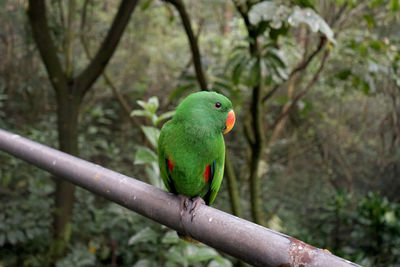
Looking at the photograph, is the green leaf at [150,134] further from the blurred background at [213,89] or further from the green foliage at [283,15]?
the green foliage at [283,15]

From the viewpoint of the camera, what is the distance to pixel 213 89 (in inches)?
101

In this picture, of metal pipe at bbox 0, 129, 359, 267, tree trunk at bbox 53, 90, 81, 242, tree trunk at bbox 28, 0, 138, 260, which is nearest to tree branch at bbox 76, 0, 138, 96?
tree trunk at bbox 28, 0, 138, 260

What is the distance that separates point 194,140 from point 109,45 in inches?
67.1

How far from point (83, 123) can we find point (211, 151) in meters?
3.71

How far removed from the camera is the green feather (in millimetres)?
1047

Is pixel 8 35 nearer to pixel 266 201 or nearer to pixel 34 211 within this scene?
pixel 34 211

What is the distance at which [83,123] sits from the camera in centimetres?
438

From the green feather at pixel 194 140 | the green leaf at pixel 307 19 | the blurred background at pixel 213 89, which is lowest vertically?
the blurred background at pixel 213 89

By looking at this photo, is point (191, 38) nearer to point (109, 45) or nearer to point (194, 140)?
point (109, 45)

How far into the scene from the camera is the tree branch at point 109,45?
7.73ft

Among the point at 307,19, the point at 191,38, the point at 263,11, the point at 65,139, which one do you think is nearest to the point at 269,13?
the point at 263,11

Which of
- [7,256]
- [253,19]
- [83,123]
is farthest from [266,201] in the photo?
[253,19]

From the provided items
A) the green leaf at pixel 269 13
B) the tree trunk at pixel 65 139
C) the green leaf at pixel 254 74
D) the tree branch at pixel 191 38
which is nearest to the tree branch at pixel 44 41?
the tree trunk at pixel 65 139

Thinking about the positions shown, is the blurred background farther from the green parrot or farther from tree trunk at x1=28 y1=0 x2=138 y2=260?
the green parrot
